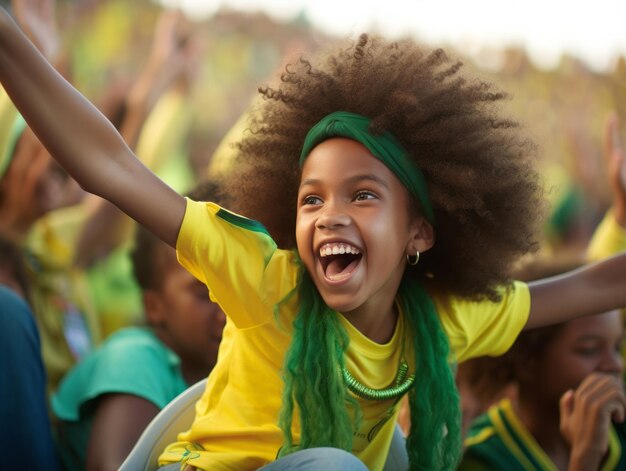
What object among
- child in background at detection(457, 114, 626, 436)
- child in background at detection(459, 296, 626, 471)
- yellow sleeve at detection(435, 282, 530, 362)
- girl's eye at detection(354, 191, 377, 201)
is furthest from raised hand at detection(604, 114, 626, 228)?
girl's eye at detection(354, 191, 377, 201)

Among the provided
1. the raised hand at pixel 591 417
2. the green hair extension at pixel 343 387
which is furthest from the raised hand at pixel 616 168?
the green hair extension at pixel 343 387

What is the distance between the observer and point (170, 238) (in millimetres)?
1908

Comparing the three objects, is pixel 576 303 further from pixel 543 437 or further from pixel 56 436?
pixel 56 436

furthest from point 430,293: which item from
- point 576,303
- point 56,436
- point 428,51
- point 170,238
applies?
point 56,436

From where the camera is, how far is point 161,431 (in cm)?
218

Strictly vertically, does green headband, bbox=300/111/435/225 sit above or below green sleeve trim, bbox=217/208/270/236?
above

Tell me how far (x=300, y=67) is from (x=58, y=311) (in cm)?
182

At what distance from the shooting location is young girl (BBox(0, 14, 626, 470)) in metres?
1.95

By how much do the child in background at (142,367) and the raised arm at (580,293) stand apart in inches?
46.0

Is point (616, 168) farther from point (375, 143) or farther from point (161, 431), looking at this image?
point (161, 431)

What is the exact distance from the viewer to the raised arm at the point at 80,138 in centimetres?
172

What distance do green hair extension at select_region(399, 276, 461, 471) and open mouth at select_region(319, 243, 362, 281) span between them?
0.86 ft

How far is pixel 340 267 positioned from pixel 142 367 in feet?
3.55

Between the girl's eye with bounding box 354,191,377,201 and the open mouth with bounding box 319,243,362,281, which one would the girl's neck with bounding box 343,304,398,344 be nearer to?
the open mouth with bounding box 319,243,362,281
